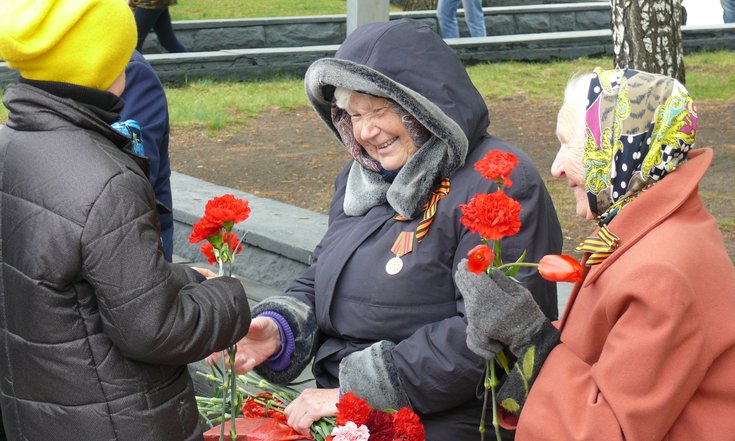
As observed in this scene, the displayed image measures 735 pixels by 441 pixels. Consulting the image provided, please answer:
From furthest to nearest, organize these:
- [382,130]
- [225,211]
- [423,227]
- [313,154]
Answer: [313,154] < [382,130] < [423,227] < [225,211]

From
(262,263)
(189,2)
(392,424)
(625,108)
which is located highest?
(625,108)

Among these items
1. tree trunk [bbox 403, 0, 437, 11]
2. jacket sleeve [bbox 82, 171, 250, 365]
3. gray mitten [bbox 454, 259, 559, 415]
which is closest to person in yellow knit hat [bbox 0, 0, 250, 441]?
jacket sleeve [bbox 82, 171, 250, 365]

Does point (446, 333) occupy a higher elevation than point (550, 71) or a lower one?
higher

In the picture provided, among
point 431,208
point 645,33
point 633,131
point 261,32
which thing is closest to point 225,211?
point 431,208

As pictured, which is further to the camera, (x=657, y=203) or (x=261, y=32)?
(x=261, y=32)

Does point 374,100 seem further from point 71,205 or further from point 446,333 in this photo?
point 71,205

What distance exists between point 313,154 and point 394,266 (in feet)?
18.5

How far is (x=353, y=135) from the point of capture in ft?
10.5

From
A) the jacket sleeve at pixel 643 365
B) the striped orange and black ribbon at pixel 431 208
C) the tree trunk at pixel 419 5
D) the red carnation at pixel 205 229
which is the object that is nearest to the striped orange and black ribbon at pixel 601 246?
the jacket sleeve at pixel 643 365

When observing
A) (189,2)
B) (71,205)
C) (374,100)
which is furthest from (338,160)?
(189,2)

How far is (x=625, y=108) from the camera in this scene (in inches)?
89.1

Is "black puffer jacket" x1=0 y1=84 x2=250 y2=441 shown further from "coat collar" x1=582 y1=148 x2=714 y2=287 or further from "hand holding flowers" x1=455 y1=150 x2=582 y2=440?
"coat collar" x1=582 y1=148 x2=714 y2=287

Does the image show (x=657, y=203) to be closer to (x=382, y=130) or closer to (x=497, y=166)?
(x=497, y=166)

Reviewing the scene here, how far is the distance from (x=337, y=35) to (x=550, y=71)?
11.3 feet
